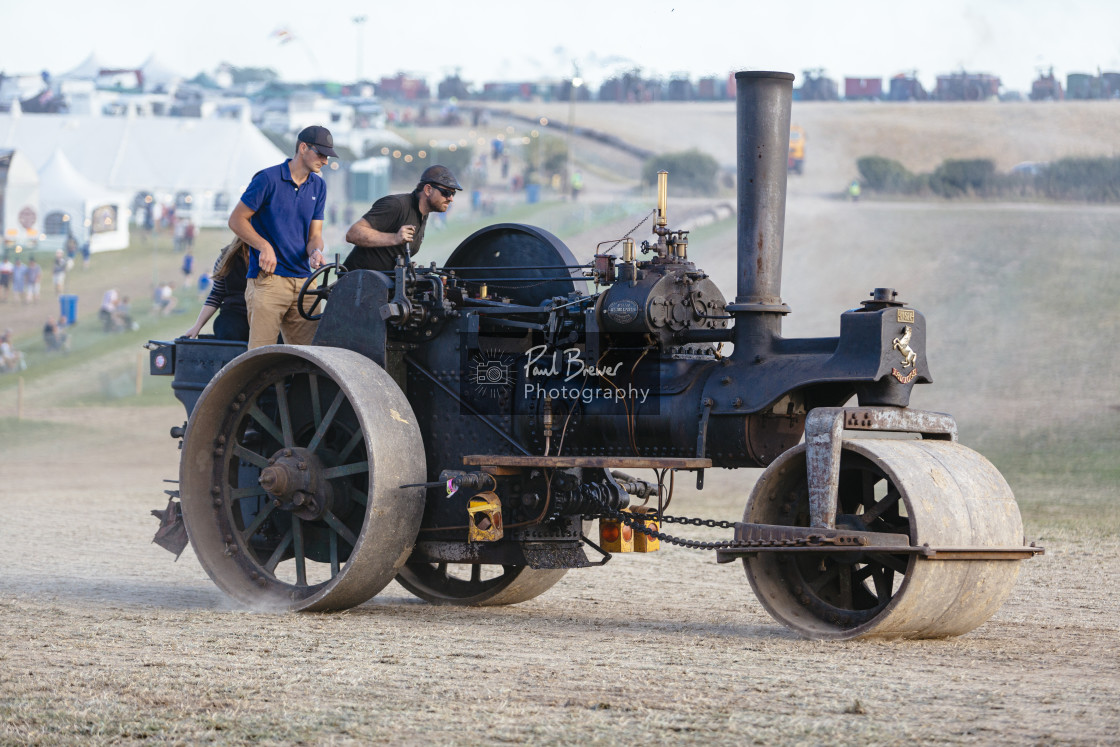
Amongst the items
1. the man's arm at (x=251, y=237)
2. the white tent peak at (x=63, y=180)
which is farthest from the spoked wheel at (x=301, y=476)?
the white tent peak at (x=63, y=180)

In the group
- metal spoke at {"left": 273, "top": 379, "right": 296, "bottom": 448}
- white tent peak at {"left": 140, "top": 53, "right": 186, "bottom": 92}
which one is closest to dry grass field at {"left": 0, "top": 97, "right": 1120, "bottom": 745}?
metal spoke at {"left": 273, "top": 379, "right": 296, "bottom": 448}

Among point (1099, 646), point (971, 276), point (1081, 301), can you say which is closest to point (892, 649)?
point (1099, 646)

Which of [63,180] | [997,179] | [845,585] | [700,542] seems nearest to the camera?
[845,585]

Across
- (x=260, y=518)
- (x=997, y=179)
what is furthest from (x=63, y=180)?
(x=260, y=518)

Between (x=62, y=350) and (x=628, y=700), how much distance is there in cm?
2986

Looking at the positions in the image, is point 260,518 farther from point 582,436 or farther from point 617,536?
point 617,536

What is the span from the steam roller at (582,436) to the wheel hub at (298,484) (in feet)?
0.05

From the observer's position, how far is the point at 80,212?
45.4m

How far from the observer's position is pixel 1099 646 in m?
7.89

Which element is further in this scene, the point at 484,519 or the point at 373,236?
the point at 373,236

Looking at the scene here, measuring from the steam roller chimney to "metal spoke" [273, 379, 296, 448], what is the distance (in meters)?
2.82

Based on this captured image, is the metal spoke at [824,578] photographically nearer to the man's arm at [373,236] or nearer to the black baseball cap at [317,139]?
the man's arm at [373,236]

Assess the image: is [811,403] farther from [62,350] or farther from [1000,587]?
[62,350]

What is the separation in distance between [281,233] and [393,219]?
0.73 m
